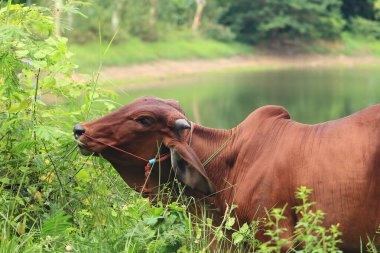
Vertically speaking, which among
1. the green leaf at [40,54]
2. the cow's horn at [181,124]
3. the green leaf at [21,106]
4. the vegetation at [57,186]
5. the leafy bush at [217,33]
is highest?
the green leaf at [40,54]

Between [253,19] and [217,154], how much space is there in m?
40.4

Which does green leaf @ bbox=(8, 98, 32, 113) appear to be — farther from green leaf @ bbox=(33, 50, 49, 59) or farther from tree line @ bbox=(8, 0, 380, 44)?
tree line @ bbox=(8, 0, 380, 44)

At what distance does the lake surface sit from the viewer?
19.4 meters

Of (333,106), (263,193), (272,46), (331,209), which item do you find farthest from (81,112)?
(272,46)

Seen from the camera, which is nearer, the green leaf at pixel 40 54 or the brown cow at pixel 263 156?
A: the brown cow at pixel 263 156

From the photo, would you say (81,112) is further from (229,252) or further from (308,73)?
(308,73)

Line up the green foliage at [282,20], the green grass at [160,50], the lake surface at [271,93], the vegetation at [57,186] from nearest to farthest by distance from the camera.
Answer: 1. the vegetation at [57,186]
2. the lake surface at [271,93]
3. the green grass at [160,50]
4. the green foliage at [282,20]

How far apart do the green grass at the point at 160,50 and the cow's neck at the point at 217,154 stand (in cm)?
1936

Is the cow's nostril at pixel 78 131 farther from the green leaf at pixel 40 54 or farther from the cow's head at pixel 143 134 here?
the green leaf at pixel 40 54

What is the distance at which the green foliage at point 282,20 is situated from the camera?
43156 millimetres

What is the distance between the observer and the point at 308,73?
120ft

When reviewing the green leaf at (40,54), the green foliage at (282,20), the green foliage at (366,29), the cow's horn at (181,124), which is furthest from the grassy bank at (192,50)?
the cow's horn at (181,124)

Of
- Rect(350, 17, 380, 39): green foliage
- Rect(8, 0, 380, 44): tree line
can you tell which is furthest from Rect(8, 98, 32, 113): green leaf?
Rect(350, 17, 380, 39): green foliage

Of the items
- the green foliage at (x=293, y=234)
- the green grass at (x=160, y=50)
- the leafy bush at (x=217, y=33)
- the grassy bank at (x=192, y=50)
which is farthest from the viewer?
the leafy bush at (x=217, y=33)
